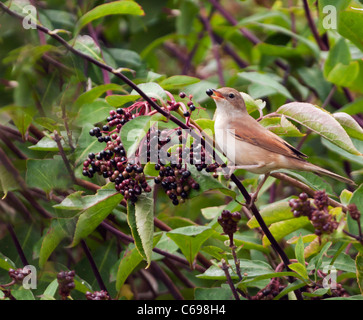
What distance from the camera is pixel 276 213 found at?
222 cm

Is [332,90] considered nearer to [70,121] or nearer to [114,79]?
[114,79]

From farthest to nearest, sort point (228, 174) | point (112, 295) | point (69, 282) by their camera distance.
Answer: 1. point (112, 295)
2. point (69, 282)
3. point (228, 174)

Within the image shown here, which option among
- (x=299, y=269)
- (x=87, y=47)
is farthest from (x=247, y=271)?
(x=87, y=47)

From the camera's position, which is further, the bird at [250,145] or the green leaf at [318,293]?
the bird at [250,145]

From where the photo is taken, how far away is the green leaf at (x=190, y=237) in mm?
2141

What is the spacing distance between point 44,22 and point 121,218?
1.20 metres

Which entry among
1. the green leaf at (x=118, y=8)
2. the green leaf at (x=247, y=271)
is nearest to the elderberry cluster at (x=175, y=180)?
the green leaf at (x=247, y=271)

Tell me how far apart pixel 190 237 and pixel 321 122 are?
71 cm

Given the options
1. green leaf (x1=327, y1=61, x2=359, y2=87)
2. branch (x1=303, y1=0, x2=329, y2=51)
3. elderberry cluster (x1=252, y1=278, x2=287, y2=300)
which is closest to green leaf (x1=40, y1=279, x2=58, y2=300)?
elderberry cluster (x1=252, y1=278, x2=287, y2=300)

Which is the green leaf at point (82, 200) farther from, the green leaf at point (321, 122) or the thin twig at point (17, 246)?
the green leaf at point (321, 122)

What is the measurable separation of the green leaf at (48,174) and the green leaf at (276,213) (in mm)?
857

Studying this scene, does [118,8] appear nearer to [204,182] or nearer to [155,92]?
[155,92]

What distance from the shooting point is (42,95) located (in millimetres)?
2471

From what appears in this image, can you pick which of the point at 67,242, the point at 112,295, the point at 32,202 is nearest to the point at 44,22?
the point at 32,202
